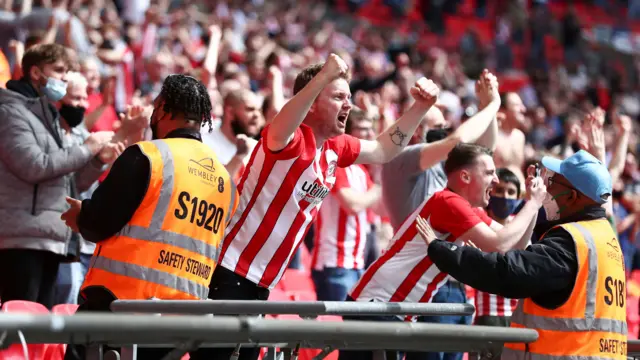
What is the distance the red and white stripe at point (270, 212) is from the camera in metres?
4.84

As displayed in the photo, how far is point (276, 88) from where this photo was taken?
791 centimetres

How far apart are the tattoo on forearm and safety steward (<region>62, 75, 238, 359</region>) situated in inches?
56.4

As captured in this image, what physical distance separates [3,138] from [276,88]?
103 inches

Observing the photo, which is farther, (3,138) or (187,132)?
(3,138)

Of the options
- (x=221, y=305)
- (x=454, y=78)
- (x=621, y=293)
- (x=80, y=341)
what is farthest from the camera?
A: (x=454, y=78)

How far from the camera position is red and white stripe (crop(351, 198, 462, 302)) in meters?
5.56

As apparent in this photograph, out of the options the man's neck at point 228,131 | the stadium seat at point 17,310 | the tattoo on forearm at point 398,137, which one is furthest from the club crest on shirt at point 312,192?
the man's neck at point 228,131

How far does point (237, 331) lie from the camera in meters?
3.05

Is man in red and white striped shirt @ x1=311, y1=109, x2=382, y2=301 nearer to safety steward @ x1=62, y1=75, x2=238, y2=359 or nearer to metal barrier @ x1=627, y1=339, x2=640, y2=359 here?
metal barrier @ x1=627, y1=339, x2=640, y2=359

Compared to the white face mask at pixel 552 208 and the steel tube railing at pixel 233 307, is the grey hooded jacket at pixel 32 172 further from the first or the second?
the white face mask at pixel 552 208

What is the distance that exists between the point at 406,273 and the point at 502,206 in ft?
6.55

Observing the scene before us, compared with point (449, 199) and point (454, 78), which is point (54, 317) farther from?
point (454, 78)

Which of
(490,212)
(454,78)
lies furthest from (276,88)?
(454,78)

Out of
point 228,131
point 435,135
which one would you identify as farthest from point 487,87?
point 228,131
